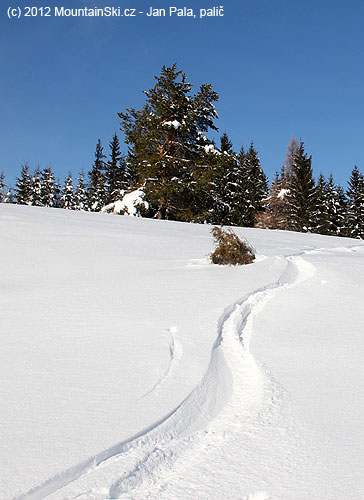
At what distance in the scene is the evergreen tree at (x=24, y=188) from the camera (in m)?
42.4

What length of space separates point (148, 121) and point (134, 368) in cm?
1952

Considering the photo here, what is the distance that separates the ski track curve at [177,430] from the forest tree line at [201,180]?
16.3m

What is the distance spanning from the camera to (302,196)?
3344cm

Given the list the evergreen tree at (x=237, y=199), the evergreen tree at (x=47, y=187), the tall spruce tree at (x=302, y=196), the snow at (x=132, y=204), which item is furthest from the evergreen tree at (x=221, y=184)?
the evergreen tree at (x=47, y=187)

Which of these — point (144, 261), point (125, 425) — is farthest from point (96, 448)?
point (144, 261)

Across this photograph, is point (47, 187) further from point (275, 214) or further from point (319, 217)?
point (319, 217)

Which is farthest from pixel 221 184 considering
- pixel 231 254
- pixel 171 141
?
pixel 231 254

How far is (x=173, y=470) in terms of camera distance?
150cm

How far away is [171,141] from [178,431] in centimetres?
2009

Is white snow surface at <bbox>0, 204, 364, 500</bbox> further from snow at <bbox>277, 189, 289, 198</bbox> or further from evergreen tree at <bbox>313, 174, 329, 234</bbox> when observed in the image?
snow at <bbox>277, 189, 289, 198</bbox>

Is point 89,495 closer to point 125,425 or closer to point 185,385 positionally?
point 125,425

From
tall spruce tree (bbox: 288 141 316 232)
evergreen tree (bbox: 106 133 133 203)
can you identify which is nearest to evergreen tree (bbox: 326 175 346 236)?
tall spruce tree (bbox: 288 141 316 232)

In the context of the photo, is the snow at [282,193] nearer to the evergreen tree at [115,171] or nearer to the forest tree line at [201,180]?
the forest tree line at [201,180]

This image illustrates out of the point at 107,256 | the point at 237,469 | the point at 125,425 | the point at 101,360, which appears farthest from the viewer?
the point at 107,256
